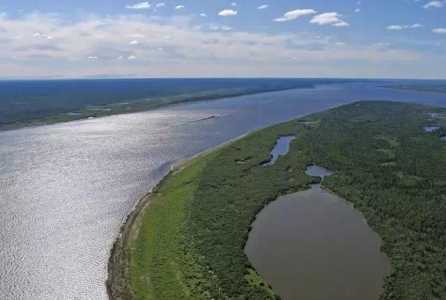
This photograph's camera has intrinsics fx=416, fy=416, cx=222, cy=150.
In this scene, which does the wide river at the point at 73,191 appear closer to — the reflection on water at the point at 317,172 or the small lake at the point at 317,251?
the small lake at the point at 317,251

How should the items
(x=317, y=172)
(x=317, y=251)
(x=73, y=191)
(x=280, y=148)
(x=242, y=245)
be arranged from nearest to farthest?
(x=317, y=251), (x=242, y=245), (x=73, y=191), (x=317, y=172), (x=280, y=148)

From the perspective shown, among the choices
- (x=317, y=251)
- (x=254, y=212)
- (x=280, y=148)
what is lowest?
(x=317, y=251)

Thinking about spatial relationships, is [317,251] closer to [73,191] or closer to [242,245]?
[242,245]

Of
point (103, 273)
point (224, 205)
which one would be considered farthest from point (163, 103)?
point (103, 273)

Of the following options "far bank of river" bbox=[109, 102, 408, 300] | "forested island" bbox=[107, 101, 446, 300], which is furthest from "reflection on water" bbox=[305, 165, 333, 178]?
"far bank of river" bbox=[109, 102, 408, 300]

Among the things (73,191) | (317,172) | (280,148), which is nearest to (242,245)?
(73,191)

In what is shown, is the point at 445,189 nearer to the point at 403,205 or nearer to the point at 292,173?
the point at 403,205

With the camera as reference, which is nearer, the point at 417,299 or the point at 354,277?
the point at 417,299
